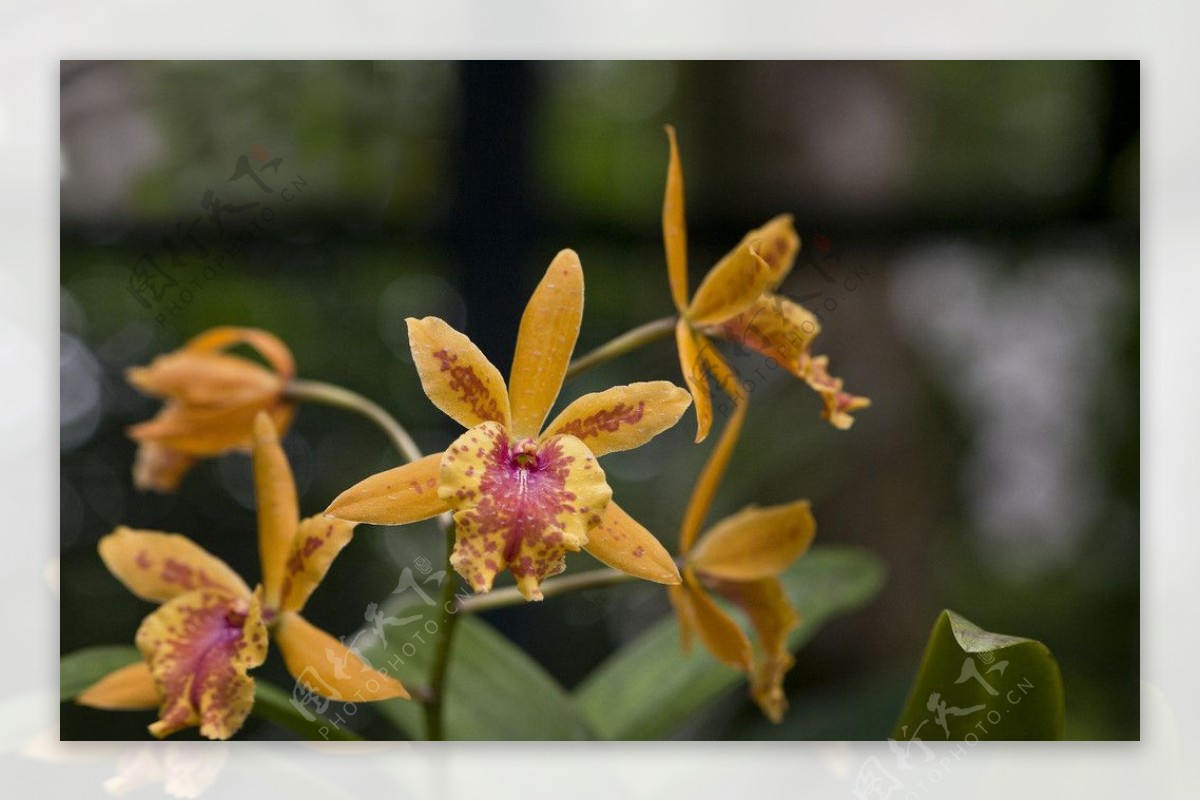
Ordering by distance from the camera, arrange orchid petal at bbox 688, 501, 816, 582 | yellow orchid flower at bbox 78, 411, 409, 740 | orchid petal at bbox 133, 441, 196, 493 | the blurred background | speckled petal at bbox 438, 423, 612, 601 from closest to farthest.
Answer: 1. speckled petal at bbox 438, 423, 612, 601
2. yellow orchid flower at bbox 78, 411, 409, 740
3. orchid petal at bbox 688, 501, 816, 582
4. orchid petal at bbox 133, 441, 196, 493
5. the blurred background

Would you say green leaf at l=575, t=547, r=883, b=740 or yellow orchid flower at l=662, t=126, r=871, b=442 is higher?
yellow orchid flower at l=662, t=126, r=871, b=442

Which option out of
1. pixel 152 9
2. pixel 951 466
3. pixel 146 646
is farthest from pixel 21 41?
pixel 951 466

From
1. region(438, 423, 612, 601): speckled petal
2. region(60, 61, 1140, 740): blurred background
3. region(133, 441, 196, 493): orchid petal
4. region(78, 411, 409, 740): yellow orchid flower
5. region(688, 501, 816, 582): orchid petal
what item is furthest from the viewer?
region(60, 61, 1140, 740): blurred background

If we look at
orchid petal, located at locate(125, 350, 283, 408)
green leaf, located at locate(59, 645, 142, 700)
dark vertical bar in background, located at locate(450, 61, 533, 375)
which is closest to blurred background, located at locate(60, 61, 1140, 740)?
dark vertical bar in background, located at locate(450, 61, 533, 375)

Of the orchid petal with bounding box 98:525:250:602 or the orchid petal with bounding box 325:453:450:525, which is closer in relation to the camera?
the orchid petal with bounding box 325:453:450:525

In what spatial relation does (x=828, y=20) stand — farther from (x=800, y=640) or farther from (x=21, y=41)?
(x=21, y=41)

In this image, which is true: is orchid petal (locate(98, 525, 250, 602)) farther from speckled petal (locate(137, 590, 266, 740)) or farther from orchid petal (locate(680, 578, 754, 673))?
orchid petal (locate(680, 578, 754, 673))

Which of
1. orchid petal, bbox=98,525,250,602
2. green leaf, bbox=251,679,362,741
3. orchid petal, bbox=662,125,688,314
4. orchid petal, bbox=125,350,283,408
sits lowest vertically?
green leaf, bbox=251,679,362,741
